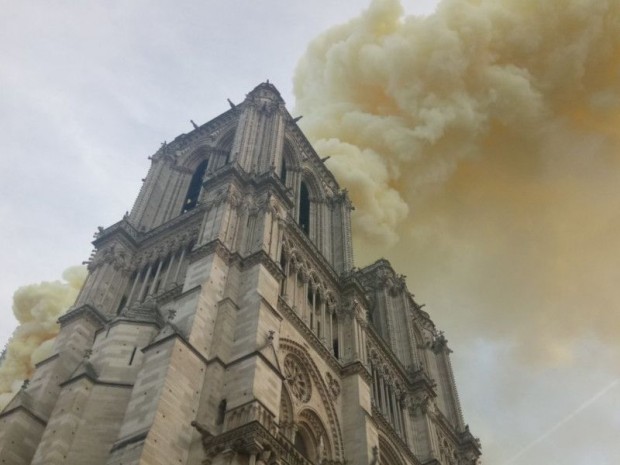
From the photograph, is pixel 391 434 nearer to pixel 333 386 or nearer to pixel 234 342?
pixel 333 386

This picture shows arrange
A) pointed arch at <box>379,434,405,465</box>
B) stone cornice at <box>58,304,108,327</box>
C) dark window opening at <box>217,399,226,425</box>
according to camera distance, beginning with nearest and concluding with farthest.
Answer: dark window opening at <box>217,399,226,425</box>
stone cornice at <box>58,304,108,327</box>
pointed arch at <box>379,434,405,465</box>

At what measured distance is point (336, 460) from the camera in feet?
80.8

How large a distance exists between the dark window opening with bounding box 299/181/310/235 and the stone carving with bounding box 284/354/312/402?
1327 cm

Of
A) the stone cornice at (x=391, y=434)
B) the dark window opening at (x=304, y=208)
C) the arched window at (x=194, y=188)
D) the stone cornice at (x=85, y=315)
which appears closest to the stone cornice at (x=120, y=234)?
the arched window at (x=194, y=188)

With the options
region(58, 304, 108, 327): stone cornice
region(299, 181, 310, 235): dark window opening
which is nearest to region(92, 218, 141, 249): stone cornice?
region(58, 304, 108, 327): stone cornice

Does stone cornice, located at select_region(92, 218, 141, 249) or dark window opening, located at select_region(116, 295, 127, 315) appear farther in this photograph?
stone cornice, located at select_region(92, 218, 141, 249)

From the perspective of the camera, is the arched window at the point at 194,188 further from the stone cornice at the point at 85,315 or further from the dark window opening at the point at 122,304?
the stone cornice at the point at 85,315

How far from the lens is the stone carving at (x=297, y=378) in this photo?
80.3 feet

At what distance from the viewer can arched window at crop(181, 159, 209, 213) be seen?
35.6 metres

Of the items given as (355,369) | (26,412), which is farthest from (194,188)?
(26,412)

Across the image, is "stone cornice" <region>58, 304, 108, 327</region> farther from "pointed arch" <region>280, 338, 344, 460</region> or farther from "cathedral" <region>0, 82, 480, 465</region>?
"pointed arch" <region>280, 338, 344, 460</region>

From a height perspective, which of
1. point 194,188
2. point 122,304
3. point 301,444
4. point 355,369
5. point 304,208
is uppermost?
point 304,208

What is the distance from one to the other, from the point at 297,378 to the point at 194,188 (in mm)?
16037

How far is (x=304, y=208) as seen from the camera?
132ft
